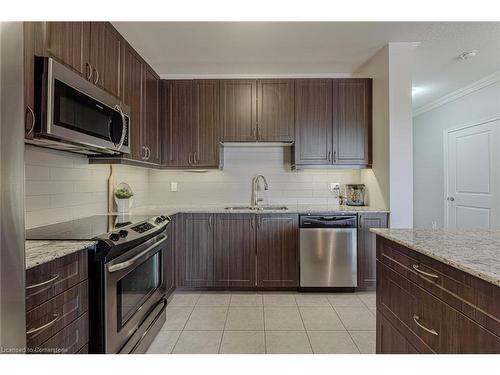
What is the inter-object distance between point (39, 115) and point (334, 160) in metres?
2.66

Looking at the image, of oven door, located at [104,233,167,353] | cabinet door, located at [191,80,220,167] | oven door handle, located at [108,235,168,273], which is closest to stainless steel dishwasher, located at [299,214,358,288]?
cabinet door, located at [191,80,220,167]

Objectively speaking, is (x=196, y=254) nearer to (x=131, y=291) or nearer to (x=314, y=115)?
(x=131, y=291)

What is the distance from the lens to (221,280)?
2918mm

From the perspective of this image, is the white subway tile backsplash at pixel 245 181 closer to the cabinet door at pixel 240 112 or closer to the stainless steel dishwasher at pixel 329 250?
the cabinet door at pixel 240 112

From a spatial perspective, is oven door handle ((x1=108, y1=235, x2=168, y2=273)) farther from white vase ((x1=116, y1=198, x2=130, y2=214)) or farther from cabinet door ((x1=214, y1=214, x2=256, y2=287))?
cabinet door ((x1=214, y1=214, x2=256, y2=287))

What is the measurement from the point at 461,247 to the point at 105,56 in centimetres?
239

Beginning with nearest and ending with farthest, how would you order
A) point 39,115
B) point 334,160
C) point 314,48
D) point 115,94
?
point 39,115
point 115,94
point 314,48
point 334,160

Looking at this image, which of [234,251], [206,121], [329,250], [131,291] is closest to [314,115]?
[206,121]

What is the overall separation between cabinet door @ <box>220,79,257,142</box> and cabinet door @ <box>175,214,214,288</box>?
0.97 meters

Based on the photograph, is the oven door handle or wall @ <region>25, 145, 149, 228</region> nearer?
the oven door handle

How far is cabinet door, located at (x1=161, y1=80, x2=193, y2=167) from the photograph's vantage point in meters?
3.14

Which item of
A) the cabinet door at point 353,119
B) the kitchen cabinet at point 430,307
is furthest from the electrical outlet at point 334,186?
the kitchen cabinet at point 430,307
